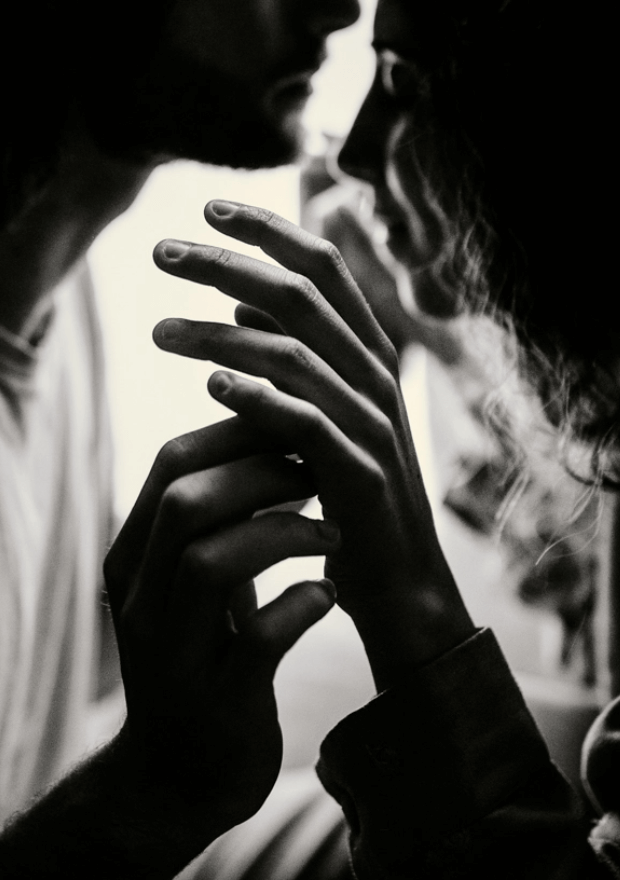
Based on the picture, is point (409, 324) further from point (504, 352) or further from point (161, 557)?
point (161, 557)

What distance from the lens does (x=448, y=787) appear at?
0.48 meters

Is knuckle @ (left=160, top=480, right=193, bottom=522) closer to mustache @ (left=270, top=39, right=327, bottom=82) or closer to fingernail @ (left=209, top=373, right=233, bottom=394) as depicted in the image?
fingernail @ (left=209, top=373, right=233, bottom=394)

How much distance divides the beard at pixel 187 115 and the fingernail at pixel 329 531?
1.59 feet

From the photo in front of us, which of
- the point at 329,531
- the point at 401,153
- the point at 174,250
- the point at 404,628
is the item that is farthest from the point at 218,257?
the point at 401,153

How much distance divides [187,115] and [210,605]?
0.58 meters

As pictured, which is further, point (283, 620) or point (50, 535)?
point (50, 535)

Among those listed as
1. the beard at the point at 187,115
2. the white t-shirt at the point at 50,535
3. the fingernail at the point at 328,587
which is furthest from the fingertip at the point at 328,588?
the beard at the point at 187,115

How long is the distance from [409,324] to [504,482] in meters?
0.21

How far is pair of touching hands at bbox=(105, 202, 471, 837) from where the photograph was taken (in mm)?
387

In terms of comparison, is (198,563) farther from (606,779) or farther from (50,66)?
(50,66)

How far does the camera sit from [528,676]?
2.91ft

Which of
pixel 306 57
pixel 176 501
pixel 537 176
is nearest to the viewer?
pixel 176 501

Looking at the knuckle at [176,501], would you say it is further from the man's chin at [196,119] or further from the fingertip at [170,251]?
the man's chin at [196,119]

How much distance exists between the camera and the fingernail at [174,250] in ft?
1.30
